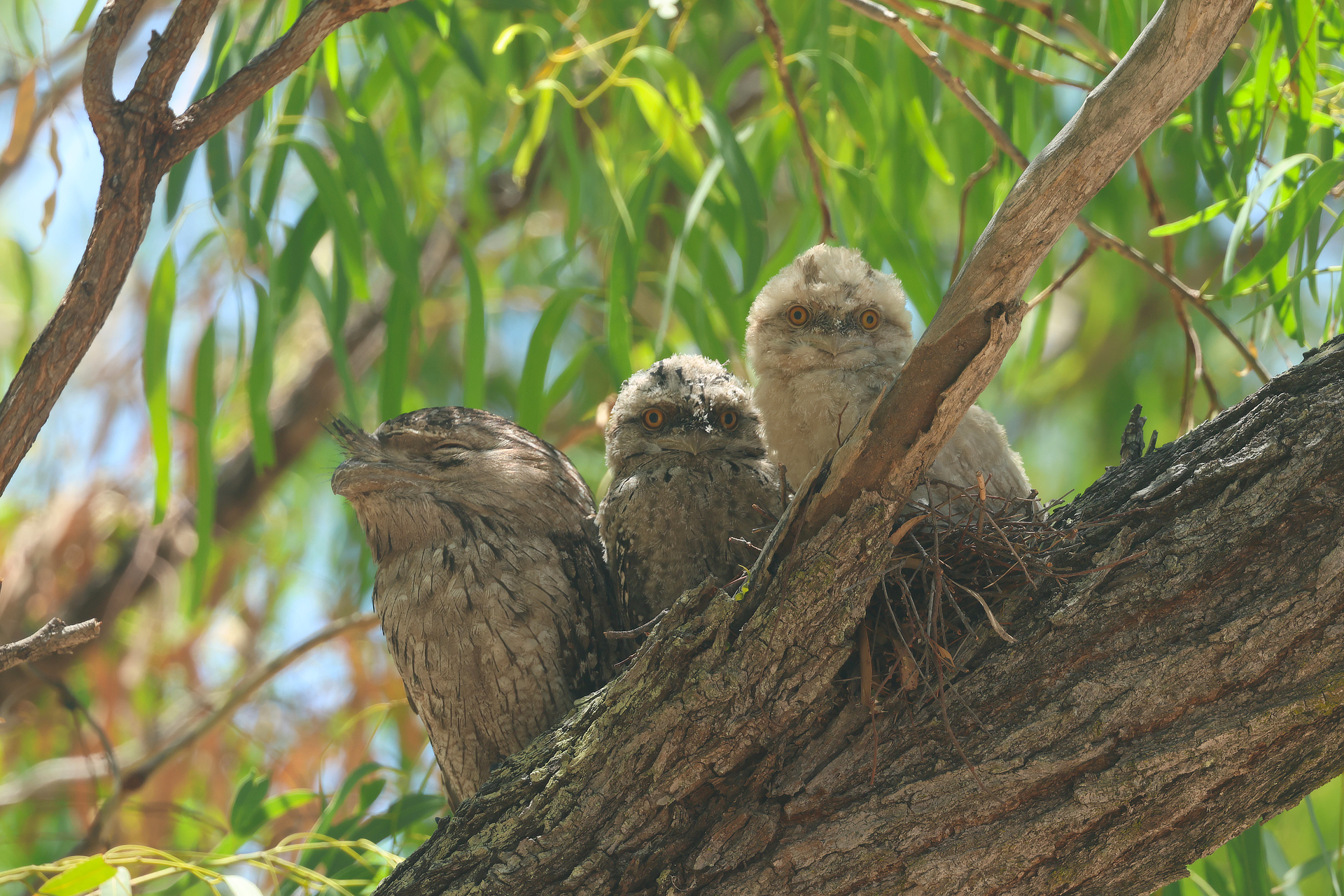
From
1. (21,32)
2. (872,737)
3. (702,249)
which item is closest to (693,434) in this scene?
(872,737)

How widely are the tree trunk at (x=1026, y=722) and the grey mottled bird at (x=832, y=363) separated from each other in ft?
1.54

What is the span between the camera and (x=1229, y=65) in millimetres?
3930

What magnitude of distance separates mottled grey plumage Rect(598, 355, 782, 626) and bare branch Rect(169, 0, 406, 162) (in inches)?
36.6

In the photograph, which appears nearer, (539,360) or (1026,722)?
(1026,722)

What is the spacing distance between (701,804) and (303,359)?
14.2ft

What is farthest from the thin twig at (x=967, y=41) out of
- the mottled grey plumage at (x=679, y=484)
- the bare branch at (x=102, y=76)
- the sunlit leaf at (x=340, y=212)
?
the bare branch at (x=102, y=76)

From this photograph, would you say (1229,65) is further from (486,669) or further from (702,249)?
(486,669)

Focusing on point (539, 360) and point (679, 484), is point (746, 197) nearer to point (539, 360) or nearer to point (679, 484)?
point (539, 360)

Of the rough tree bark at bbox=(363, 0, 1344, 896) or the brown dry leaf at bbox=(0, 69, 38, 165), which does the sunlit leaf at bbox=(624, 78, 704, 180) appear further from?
the rough tree bark at bbox=(363, 0, 1344, 896)

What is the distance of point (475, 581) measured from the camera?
2.07 meters

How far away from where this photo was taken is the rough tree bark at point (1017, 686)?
5.00 ft

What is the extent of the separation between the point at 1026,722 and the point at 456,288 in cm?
437

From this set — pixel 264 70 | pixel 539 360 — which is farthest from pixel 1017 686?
pixel 539 360

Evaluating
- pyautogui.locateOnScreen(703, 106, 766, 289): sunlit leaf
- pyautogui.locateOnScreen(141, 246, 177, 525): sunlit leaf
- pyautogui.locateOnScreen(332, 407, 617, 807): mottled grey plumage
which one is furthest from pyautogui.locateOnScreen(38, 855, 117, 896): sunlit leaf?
pyautogui.locateOnScreen(703, 106, 766, 289): sunlit leaf
